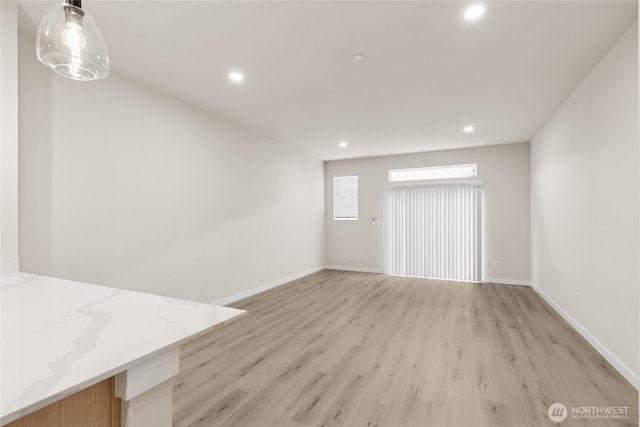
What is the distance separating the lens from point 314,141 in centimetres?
541

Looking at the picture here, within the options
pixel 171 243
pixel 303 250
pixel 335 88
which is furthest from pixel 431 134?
pixel 171 243

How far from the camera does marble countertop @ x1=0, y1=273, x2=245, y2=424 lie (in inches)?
23.9

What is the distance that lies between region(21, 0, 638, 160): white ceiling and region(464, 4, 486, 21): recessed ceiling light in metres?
0.05

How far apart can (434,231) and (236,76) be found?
488 centimetres

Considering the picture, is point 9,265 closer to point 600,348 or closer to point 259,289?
point 259,289

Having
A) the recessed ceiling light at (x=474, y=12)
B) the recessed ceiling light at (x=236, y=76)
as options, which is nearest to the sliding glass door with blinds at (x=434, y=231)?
the recessed ceiling light at (x=474, y=12)

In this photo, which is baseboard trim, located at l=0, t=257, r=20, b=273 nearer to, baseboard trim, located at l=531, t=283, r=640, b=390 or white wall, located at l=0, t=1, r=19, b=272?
white wall, located at l=0, t=1, r=19, b=272

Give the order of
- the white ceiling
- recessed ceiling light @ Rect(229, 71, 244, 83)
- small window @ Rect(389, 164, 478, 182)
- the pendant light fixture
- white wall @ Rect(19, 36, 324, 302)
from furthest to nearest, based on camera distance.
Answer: small window @ Rect(389, 164, 478, 182)
recessed ceiling light @ Rect(229, 71, 244, 83)
white wall @ Rect(19, 36, 324, 302)
the white ceiling
the pendant light fixture

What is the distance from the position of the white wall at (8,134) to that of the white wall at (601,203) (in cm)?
431

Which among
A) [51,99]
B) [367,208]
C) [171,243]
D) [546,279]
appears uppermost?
[51,99]

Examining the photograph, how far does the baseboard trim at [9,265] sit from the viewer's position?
1.86m

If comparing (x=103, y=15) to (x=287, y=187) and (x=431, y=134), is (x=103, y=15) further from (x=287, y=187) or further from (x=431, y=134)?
(x=431, y=134)

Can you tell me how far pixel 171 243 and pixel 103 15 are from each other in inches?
87.5

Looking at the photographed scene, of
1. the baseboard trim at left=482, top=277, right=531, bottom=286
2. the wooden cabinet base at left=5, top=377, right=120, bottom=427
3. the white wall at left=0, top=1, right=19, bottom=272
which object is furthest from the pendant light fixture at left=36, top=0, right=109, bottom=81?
the baseboard trim at left=482, top=277, right=531, bottom=286
